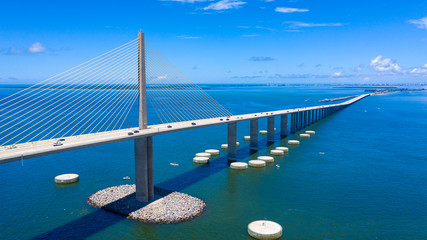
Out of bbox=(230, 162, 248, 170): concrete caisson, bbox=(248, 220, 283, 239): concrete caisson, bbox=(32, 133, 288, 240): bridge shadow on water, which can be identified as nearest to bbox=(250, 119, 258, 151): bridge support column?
bbox=(230, 162, 248, 170): concrete caisson

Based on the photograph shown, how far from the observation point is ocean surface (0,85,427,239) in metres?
36.0

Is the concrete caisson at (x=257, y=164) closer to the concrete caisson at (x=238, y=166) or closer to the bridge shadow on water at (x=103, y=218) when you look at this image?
the concrete caisson at (x=238, y=166)

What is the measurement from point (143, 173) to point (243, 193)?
15498mm

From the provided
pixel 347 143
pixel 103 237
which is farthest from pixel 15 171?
pixel 347 143

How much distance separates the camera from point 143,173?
42.1m

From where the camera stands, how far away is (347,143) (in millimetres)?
86938

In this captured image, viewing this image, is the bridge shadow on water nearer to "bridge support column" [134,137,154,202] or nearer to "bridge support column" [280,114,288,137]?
"bridge support column" [134,137,154,202]

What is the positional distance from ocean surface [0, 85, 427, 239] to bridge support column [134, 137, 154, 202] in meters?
4.91

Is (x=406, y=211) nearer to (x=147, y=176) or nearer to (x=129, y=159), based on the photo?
(x=147, y=176)

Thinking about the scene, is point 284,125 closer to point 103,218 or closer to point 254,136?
point 254,136

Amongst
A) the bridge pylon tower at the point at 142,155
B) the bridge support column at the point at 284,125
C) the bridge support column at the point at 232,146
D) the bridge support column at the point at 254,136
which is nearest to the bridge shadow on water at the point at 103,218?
the bridge pylon tower at the point at 142,155

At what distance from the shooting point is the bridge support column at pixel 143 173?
42.0 meters

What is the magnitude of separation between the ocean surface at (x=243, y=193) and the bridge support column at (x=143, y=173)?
4908 mm

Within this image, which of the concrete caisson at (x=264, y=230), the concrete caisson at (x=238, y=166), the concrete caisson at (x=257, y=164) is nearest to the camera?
the concrete caisson at (x=264, y=230)
